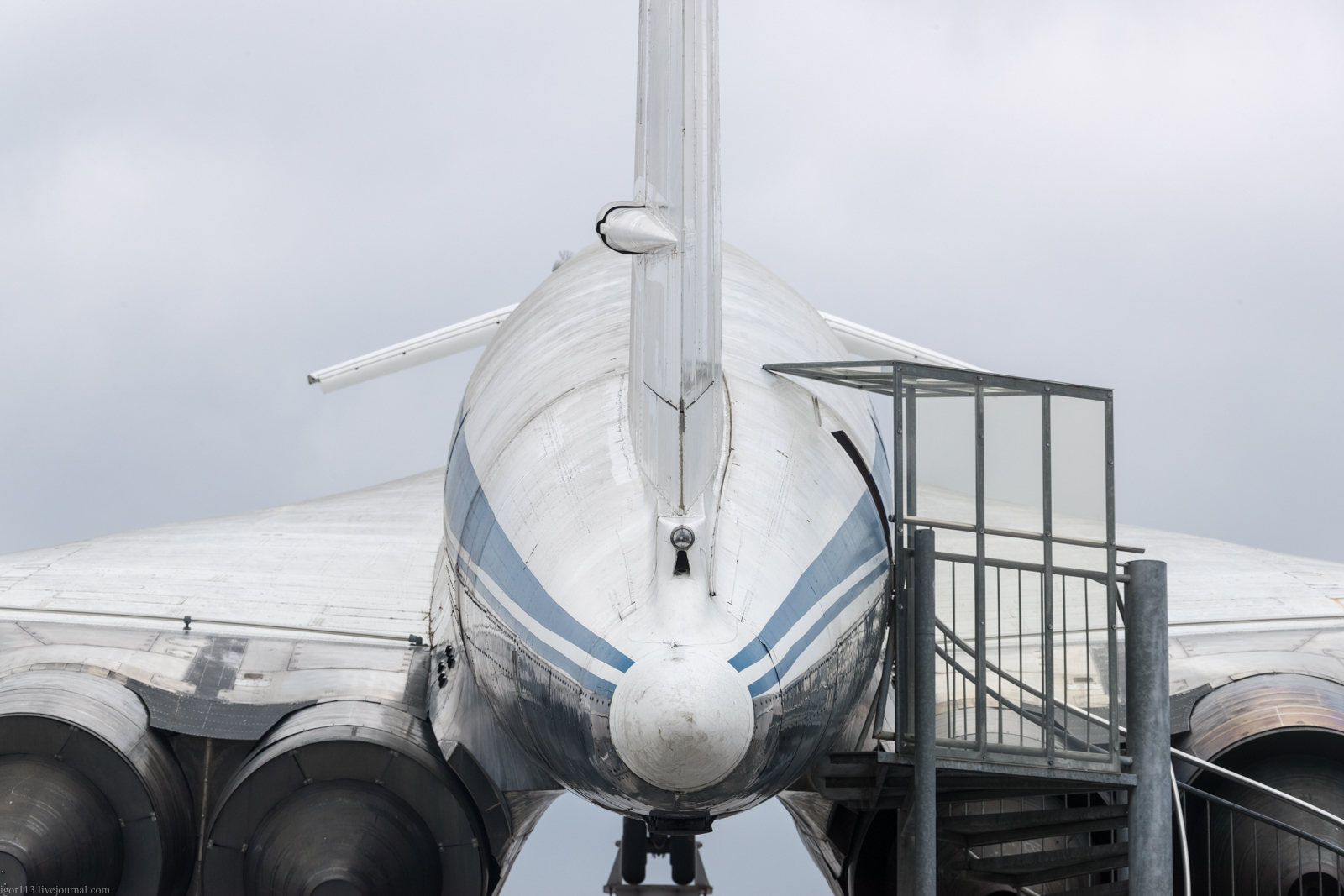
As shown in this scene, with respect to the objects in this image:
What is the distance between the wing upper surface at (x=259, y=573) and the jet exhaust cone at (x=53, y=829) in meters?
1.85

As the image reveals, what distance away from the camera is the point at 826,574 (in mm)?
7133

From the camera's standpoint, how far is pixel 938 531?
29.3ft

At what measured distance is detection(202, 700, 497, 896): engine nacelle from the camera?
29.7ft

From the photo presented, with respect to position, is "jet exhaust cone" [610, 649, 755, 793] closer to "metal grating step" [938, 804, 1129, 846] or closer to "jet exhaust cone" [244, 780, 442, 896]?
"metal grating step" [938, 804, 1129, 846]

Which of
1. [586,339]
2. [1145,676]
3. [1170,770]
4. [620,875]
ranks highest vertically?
[586,339]

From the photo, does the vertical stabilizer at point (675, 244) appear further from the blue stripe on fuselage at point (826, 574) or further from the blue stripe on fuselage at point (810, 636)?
the blue stripe on fuselage at point (810, 636)

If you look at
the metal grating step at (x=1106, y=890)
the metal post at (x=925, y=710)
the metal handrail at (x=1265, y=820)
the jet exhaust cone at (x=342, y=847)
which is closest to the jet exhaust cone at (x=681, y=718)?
the metal post at (x=925, y=710)

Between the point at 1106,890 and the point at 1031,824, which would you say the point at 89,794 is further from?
the point at 1106,890

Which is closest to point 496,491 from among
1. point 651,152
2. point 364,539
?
point 651,152

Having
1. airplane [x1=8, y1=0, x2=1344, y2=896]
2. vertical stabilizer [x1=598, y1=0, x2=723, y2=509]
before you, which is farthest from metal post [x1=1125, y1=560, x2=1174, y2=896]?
vertical stabilizer [x1=598, y1=0, x2=723, y2=509]

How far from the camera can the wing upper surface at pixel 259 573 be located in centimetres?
1124

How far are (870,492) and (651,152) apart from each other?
2.36 m

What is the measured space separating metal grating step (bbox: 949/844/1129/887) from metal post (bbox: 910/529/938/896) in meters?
0.94

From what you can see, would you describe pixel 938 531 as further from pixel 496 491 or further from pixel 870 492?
pixel 496 491
